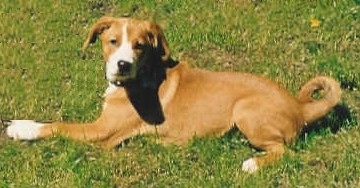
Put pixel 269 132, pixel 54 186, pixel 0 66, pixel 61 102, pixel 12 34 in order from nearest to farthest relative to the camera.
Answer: pixel 54 186 → pixel 269 132 → pixel 61 102 → pixel 0 66 → pixel 12 34

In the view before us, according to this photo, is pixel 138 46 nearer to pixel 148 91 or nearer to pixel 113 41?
pixel 113 41

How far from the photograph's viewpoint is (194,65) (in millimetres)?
9383

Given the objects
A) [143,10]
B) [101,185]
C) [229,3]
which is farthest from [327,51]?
[101,185]

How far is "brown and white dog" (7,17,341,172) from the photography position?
25.0 ft

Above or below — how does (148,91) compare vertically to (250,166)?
above

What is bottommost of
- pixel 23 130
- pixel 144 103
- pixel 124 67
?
pixel 23 130

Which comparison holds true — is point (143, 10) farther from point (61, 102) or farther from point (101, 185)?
point (101, 185)

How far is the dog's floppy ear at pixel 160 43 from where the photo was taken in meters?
7.94

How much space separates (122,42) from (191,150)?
3.39ft

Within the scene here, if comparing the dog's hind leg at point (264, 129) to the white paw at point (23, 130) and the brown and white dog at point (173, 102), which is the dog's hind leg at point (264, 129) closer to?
the brown and white dog at point (173, 102)

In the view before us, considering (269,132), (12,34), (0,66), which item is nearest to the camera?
(269,132)

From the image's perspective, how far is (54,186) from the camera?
7043 millimetres

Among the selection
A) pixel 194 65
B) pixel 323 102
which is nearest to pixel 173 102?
pixel 323 102

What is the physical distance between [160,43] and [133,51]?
392mm
